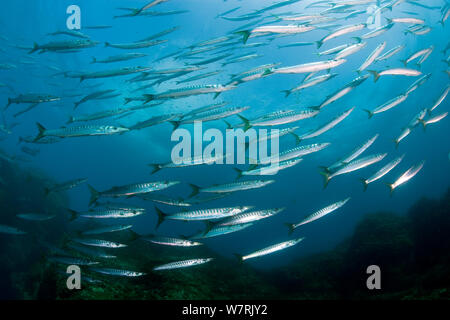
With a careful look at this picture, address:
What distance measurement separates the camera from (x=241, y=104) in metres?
24.3

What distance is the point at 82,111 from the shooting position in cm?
3128

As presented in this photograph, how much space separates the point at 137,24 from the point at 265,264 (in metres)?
34.6

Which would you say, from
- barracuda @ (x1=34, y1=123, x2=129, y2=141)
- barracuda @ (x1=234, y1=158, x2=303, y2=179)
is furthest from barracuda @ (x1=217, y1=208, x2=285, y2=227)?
barracuda @ (x1=34, y1=123, x2=129, y2=141)

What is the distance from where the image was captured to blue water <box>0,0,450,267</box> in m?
17.2

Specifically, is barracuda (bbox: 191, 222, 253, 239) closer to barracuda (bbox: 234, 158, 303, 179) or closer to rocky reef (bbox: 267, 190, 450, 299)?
barracuda (bbox: 234, 158, 303, 179)

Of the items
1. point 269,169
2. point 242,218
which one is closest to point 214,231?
point 242,218

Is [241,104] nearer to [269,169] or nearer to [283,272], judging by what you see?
[283,272]

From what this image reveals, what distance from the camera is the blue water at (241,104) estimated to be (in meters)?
17.2

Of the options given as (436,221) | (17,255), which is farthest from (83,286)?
(436,221)

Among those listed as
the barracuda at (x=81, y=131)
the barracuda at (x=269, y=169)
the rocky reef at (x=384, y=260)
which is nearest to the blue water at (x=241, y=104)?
the rocky reef at (x=384, y=260)

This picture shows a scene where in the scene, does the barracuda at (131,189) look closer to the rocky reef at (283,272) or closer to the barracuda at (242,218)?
the rocky reef at (283,272)

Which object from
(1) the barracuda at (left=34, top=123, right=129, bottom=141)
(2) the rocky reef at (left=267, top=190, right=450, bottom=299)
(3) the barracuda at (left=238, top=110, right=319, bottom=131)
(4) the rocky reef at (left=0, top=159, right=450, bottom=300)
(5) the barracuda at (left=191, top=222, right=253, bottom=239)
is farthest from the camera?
(2) the rocky reef at (left=267, top=190, right=450, bottom=299)

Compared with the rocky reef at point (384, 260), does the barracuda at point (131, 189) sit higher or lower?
higher

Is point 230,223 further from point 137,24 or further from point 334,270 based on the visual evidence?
point 137,24
